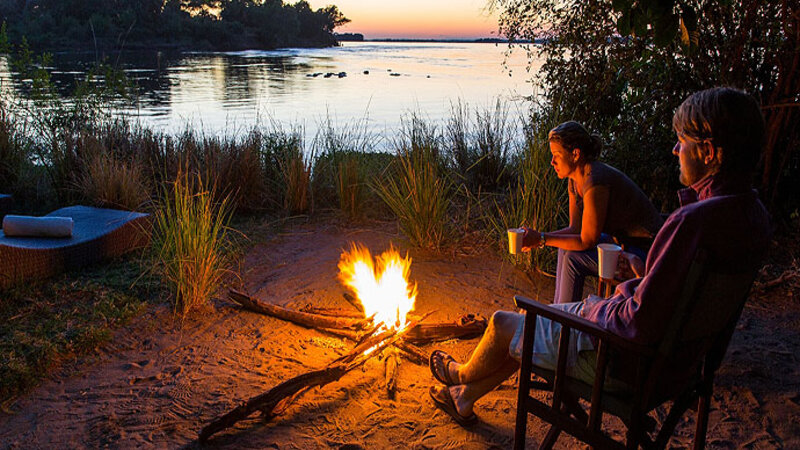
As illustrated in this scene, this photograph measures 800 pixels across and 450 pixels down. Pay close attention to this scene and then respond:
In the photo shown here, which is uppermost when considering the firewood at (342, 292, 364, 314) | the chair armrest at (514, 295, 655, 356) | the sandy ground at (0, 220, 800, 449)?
the chair armrest at (514, 295, 655, 356)

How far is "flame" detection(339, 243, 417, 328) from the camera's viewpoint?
3.20m

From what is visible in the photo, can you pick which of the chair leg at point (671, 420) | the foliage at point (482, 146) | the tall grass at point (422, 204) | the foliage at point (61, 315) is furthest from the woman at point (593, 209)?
the foliage at point (482, 146)

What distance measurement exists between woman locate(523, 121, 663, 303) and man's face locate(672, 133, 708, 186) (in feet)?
3.63

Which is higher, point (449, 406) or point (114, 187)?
point (114, 187)

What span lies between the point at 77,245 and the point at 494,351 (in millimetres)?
3332

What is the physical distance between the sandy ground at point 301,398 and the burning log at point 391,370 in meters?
0.04

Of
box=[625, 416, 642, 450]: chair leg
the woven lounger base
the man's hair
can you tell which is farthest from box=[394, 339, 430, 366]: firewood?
the woven lounger base

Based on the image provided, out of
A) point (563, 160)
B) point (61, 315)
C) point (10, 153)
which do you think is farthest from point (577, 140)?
point (10, 153)

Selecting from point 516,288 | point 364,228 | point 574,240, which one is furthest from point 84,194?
point 574,240

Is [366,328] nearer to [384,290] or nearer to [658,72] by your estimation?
[384,290]

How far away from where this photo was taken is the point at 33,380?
2.70 m

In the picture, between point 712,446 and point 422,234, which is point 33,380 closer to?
point 422,234

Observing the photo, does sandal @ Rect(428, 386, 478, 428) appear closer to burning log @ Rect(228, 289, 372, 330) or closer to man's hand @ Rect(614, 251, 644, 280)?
burning log @ Rect(228, 289, 372, 330)

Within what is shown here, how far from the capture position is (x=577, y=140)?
274 cm
